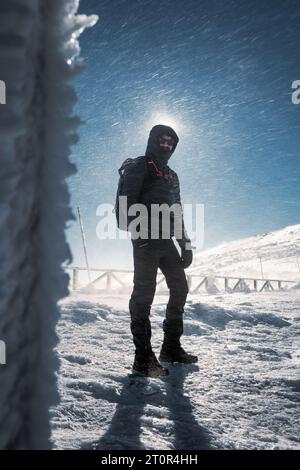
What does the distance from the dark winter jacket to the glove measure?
3.6 inches

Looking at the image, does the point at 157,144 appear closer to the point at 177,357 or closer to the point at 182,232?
the point at 182,232

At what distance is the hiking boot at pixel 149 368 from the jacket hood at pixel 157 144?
5.16ft

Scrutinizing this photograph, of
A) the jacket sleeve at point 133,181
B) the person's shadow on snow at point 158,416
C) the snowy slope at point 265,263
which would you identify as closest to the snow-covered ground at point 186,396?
the person's shadow on snow at point 158,416

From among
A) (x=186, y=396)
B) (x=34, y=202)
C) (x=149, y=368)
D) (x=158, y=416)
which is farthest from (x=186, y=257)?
(x=34, y=202)

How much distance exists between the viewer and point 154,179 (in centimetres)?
248

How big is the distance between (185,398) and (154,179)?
1.58 m

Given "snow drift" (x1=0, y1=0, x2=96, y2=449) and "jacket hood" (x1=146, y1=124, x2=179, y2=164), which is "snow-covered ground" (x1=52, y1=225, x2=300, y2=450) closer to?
"snow drift" (x1=0, y1=0, x2=96, y2=449)

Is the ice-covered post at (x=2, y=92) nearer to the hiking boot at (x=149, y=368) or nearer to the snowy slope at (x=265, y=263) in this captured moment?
the hiking boot at (x=149, y=368)

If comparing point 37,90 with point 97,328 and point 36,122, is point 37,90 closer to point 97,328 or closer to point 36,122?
point 36,122

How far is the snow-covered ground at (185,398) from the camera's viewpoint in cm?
118

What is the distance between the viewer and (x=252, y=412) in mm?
1485

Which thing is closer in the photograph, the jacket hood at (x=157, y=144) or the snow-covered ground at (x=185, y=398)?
the snow-covered ground at (x=185, y=398)

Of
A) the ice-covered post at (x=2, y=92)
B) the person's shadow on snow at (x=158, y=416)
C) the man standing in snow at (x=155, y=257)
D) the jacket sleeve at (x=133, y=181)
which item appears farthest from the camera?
the jacket sleeve at (x=133, y=181)

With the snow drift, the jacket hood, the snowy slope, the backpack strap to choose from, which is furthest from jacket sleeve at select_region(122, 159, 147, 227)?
the snowy slope
